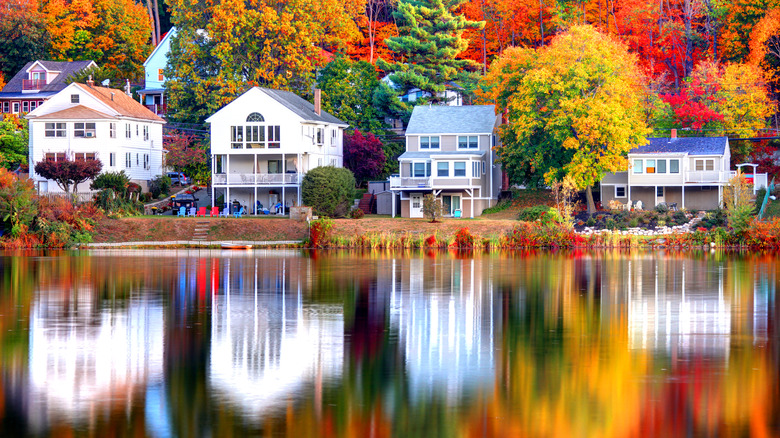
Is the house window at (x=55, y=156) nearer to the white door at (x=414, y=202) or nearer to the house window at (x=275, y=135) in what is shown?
the house window at (x=275, y=135)

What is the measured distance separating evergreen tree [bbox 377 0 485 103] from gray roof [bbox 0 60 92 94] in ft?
117

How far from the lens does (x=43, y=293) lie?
35219mm

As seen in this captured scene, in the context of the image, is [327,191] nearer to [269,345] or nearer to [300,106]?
[300,106]

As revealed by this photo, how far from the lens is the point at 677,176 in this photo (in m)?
75.9

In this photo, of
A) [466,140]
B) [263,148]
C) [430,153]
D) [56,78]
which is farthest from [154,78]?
[466,140]

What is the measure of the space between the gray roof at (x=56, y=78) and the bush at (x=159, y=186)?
26.4 m

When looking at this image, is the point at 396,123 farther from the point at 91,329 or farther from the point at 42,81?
the point at 91,329

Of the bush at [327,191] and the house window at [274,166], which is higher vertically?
the house window at [274,166]

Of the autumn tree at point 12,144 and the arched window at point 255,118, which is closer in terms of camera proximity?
the arched window at point 255,118

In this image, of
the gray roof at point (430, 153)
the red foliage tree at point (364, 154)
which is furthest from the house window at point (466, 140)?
the red foliage tree at point (364, 154)

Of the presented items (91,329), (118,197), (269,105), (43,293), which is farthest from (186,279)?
(269,105)

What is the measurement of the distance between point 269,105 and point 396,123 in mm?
21217

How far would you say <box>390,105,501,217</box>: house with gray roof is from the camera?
255 ft

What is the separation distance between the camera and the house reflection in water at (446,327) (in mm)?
20234
